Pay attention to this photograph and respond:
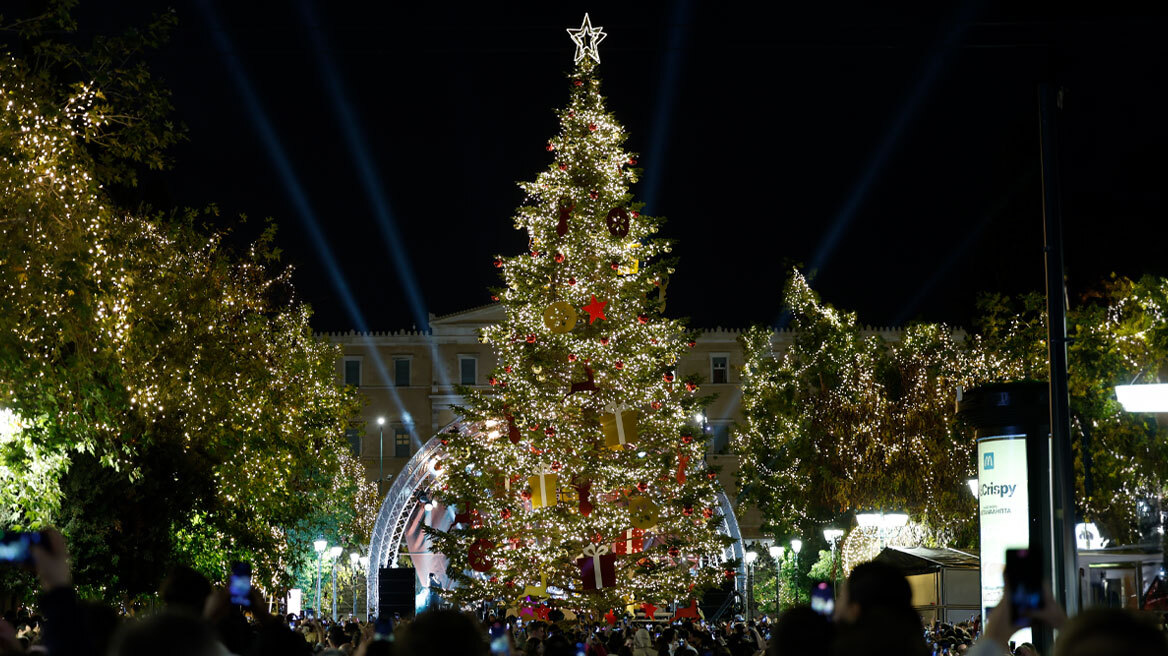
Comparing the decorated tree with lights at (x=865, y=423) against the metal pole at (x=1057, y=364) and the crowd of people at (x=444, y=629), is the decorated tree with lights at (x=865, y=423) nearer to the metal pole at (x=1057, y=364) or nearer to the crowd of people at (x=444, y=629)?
the metal pole at (x=1057, y=364)

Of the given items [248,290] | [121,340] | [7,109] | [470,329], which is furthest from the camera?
[470,329]

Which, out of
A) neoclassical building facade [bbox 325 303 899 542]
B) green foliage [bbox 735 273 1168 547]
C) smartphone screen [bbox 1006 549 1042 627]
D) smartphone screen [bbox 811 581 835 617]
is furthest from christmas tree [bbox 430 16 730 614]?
neoclassical building facade [bbox 325 303 899 542]

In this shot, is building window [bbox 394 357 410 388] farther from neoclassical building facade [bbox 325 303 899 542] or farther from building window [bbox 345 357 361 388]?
building window [bbox 345 357 361 388]

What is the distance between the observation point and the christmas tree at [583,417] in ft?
98.2

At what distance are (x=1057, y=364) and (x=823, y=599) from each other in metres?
6.75

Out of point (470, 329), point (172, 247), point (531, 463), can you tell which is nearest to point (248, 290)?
point (172, 247)

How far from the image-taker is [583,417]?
100ft

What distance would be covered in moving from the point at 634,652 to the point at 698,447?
1082cm

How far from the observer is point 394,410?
282ft

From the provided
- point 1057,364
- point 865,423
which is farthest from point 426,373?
point 1057,364

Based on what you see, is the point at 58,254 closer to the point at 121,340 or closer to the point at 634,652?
the point at 121,340

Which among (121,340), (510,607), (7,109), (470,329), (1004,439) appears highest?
(470,329)

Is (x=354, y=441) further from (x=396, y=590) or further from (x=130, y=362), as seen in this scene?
(x=130, y=362)

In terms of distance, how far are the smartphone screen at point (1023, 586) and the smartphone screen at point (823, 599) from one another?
1386mm
